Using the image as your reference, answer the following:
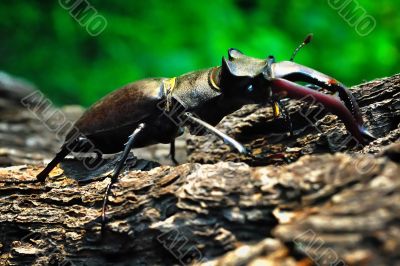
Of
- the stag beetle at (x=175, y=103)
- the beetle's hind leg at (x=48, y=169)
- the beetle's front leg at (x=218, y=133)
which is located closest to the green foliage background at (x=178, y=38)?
the stag beetle at (x=175, y=103)

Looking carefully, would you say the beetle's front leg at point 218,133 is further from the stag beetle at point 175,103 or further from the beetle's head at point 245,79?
the beetle's head at point 245,79

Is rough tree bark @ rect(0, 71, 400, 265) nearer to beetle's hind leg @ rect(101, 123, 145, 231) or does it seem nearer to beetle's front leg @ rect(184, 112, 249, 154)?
beetle's hind leg @ rect(101, 123, 145, 231)

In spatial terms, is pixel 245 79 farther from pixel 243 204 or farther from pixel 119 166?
pixel 243 204

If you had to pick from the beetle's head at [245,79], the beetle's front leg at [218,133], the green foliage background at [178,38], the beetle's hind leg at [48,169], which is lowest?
the beetle's hind leg at [48,169]

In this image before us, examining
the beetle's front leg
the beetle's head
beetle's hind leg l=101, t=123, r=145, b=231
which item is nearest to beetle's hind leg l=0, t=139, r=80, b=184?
beetle's hind leg l=101, t=123, r=145, b=231

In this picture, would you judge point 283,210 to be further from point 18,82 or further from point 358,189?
point 18,82

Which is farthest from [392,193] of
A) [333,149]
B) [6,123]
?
[6,123]

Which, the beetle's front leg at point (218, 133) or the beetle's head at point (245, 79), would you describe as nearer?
the beetle's front leg at point (218, 133)
